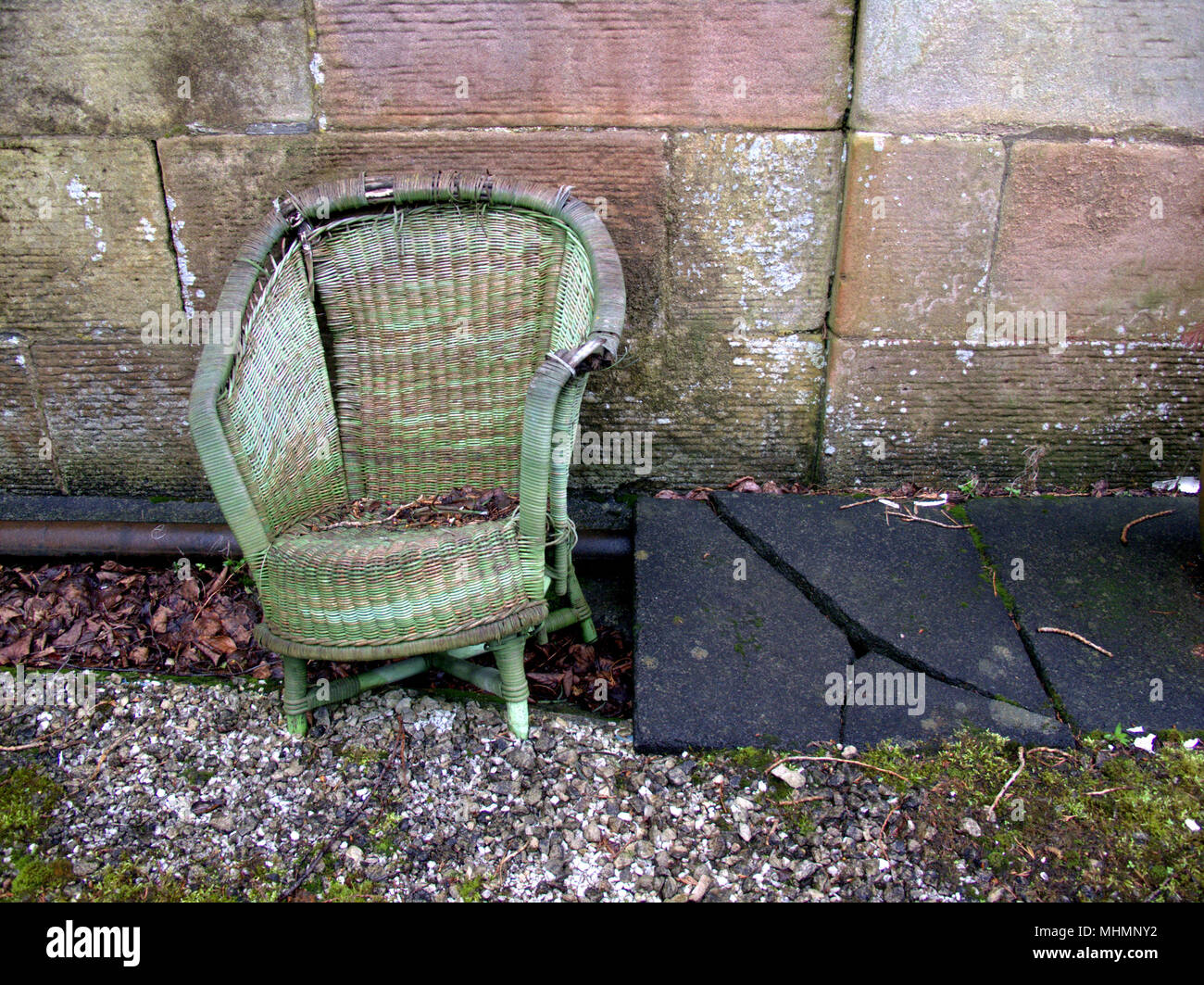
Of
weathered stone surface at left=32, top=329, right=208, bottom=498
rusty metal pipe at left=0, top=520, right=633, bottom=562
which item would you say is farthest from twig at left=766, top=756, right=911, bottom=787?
weathered stone surface at left=32, top=329, right=208, bottom=498

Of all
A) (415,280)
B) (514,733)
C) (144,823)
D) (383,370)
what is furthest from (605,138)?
(144,823)

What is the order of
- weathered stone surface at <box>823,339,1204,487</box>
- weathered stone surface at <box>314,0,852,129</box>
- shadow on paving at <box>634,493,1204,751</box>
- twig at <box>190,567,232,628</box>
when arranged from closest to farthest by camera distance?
shadow on paving at <box>634,493,1204,751</box> < weathered stone surface at <box>314,0,852,129</box> < twig at <box>190,567,232,628</box> < weathered stone surface at <box>823,339,1204,487</box>

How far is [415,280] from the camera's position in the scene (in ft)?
8.31

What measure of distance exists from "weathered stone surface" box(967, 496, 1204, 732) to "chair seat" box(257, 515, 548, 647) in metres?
1.54

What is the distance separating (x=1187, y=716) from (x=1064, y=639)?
1.13 ft

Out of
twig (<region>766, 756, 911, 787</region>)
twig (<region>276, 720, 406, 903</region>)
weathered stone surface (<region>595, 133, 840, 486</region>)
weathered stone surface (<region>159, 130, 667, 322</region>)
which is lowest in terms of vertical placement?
twig (<region>276, 720, 406, 903</region>)

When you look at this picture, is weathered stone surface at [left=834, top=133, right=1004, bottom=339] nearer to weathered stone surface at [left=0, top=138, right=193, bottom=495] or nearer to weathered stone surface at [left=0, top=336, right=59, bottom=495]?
weathered stone surface at [left=0, top=138, right=193, bottom=495]

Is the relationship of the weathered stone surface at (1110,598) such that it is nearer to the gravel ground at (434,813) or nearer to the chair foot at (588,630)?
the gravel ground at (434,813)

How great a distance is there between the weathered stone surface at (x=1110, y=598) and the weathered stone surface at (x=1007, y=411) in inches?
8.7

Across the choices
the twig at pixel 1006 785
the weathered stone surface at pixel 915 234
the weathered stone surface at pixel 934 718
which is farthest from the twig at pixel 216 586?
the twig at pixel 1006 785

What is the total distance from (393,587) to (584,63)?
1732 millimetres

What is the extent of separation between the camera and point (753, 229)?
2.90m

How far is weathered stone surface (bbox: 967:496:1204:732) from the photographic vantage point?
2.36 meters

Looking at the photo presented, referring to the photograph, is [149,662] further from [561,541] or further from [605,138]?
[605,138]
